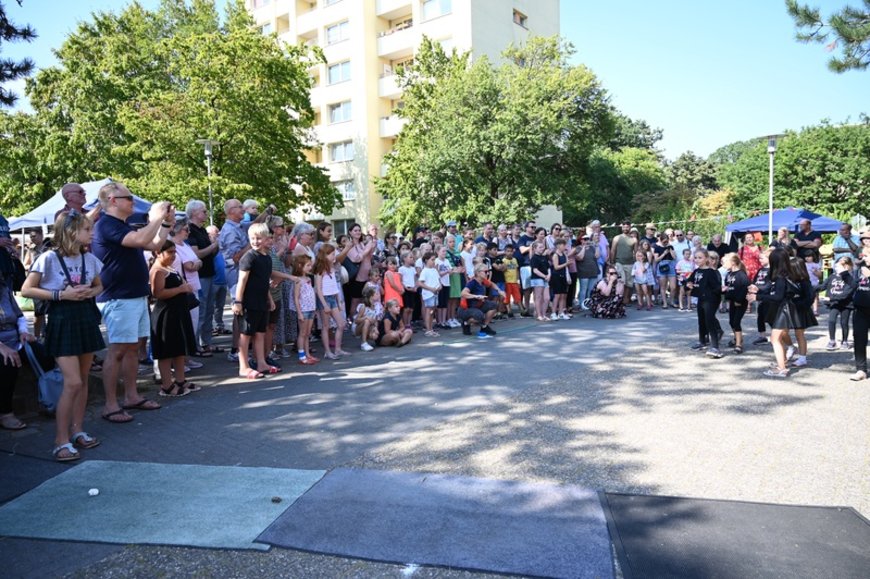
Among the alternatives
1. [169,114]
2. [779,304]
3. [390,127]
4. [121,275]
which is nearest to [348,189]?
[390,127]

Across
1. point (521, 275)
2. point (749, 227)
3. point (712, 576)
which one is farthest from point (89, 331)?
point (749, 227)

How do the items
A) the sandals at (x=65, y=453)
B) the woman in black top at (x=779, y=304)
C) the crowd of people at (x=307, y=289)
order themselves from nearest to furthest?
the sandals at (x=65, y=453)
the crowd of people at (x=307, y=289)
the woman in black top at (x=779, y=304)

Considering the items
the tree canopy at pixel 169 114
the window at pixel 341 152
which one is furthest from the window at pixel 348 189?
the tree canopy at pixel 169 114

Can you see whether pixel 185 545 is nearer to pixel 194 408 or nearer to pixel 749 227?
pixel 194 408

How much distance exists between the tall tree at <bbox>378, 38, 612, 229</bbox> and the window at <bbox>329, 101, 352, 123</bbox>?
989cm

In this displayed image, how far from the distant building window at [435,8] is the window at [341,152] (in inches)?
360

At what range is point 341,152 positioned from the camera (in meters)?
39.4

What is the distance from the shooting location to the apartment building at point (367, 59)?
3544 centimetres

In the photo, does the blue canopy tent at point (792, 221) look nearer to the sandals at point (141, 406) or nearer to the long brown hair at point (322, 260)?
A: the long brown hair at point (322, 260)

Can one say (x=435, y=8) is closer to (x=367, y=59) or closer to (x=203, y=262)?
(x=367, y=59)

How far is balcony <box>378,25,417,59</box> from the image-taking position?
35938 millimetres

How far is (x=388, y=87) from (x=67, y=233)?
114 feet

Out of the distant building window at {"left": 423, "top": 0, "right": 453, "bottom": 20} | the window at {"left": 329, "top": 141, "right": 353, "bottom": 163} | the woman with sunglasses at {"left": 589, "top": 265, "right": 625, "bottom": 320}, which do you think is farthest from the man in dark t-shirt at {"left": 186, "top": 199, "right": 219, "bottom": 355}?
the window at {"left": 329, "top": 141, "right": 353, "bottom": 163}

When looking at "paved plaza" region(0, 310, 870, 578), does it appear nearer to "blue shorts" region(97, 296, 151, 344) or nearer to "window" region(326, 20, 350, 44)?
"blue shorts" region(97, 296, 151, 344)
